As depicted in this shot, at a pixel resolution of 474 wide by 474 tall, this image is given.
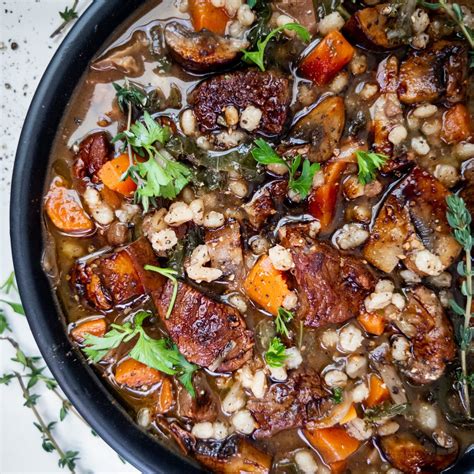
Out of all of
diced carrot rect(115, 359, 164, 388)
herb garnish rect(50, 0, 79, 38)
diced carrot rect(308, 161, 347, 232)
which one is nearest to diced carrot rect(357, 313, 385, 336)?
diced carrot rect(308, 161, 347, 232)

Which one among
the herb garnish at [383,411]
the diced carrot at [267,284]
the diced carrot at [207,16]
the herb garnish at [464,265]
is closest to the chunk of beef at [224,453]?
the herb garnish at [383,411]

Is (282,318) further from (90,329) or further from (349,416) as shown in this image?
(90,329)

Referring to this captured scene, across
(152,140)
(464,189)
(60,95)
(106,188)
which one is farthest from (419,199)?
(60,95)

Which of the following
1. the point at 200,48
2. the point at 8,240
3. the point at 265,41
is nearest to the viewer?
the point at 265,41

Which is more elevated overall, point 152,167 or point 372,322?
point 152,167

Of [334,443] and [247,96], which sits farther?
[334,443]

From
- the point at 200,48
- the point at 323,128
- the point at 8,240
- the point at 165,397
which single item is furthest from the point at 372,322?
the point at 8,240

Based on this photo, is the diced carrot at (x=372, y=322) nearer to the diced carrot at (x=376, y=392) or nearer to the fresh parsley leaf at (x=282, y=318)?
the diced carrot at (x=376, y=392)
